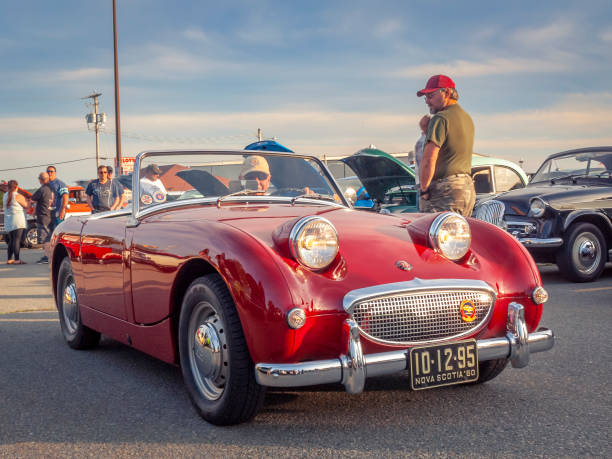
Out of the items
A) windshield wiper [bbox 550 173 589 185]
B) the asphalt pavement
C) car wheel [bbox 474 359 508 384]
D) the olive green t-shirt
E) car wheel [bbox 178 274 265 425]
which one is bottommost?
the asphalt pavement

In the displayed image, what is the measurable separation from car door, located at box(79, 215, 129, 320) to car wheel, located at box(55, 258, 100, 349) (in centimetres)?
26

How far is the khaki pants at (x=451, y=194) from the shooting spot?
5.69 meters

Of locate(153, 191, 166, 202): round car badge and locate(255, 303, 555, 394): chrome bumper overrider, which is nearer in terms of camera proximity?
locate(255, 303, 555, 394): chrome bumper overrider

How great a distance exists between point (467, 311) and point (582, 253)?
5529mm

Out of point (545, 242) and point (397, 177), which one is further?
point (397, 177)

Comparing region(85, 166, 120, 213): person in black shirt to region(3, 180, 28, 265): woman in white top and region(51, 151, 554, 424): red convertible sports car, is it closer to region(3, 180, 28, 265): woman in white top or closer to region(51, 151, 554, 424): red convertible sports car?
region(3, 180, 28, 265): woman in white top

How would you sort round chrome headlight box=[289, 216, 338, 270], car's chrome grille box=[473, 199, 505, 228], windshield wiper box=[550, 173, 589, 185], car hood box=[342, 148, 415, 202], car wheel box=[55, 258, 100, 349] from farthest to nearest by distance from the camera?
car hood box=[342, 148, 415, 202], windshield wiper box=[550, 173, 589, 185], car's chrome grille box=[473, 199, 505, 228], car wheel box=[55, 258, 100, 349], round chrome headlight box=[289, 216, 338, 270]

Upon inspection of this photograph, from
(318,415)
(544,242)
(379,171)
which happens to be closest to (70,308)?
(318,415)

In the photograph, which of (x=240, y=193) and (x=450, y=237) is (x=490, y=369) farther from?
(x=240, y=193)

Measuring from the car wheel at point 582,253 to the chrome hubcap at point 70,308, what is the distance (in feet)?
17.9

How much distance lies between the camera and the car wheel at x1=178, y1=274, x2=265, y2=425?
9.60 ft

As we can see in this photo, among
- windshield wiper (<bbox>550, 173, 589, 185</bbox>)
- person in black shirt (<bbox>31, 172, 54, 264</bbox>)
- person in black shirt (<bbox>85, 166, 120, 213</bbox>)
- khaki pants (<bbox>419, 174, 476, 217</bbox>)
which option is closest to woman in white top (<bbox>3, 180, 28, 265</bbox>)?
person in black shirt (<bbox>31, 172, 54, 264</bbox>)

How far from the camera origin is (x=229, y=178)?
441cm

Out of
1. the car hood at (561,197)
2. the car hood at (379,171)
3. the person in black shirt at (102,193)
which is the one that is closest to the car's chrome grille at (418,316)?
the car hood at (561,197)
